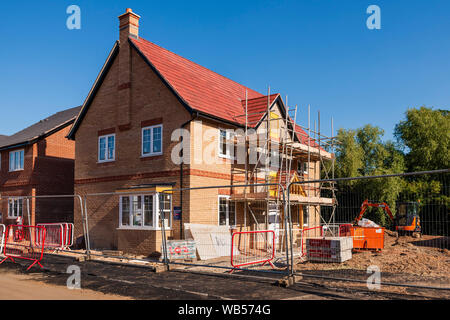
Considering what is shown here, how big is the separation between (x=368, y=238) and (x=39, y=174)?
65.2ft

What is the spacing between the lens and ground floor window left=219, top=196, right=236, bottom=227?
59.3 feet

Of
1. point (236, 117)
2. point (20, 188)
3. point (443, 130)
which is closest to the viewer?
point (236, 117)

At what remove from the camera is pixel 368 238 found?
59.6ft

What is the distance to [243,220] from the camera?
62.0ft

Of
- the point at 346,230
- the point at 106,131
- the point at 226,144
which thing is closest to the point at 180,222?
the point at 226,144

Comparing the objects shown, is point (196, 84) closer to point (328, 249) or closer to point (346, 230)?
point (346, 230)

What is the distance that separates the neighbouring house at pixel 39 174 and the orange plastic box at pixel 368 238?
58.4 ft

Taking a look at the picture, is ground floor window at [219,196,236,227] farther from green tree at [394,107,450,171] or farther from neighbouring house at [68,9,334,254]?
green tree at [394,107,450,171]

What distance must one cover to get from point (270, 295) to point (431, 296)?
10.9ft

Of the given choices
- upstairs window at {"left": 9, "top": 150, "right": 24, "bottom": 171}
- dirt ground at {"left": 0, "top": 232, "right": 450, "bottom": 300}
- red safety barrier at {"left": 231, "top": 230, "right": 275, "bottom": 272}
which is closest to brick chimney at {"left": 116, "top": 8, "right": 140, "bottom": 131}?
dirt ground at {"left": 0, "top": 232, "right": 450, "bottom": 300}

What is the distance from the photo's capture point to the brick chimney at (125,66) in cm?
1969

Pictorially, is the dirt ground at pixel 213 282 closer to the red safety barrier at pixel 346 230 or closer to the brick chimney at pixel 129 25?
the red safety barrier at pixel 346 230

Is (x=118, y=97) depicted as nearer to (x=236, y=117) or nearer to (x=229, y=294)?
(x=236, y=117)
